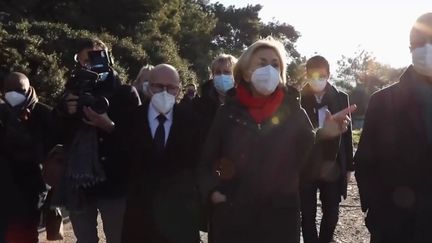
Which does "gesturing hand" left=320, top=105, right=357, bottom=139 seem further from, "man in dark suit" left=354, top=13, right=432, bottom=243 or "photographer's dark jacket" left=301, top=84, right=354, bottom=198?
"photographer's dark jacket" left=301, top=84, right=354, bottom=198

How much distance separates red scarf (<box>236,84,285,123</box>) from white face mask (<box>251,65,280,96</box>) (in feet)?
0.14

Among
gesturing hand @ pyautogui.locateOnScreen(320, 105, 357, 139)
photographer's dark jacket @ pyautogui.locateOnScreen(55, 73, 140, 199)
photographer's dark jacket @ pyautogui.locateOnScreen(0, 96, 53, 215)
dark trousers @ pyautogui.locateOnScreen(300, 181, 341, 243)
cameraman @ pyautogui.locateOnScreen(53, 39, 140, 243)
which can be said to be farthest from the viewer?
dark trousers @ pyautogui.locateOnScreen(300, 181, 341, 243)

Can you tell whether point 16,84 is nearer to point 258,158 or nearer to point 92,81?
point 92,81

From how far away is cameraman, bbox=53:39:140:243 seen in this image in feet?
14.9

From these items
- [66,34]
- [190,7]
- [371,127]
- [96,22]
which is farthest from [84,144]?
[190,7]

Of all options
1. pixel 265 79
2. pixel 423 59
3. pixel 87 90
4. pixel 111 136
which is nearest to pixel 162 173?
pixel 111 136

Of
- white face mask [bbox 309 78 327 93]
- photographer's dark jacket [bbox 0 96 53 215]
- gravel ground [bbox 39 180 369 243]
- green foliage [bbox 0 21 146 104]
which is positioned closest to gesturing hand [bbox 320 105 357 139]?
photographer's dark jacket [bbox 0 96 53 215]

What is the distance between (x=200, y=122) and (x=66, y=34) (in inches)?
438

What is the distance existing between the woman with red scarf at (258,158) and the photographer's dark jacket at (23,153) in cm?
165

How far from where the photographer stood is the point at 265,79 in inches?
153

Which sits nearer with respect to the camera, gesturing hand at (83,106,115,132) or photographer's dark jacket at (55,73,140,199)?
gesturing hand at (83,106,115,132)

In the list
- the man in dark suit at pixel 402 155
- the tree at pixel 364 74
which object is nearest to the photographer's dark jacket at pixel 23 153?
the man in dark suit at pixel 402 155

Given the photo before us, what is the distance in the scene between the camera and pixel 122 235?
4.54 metres

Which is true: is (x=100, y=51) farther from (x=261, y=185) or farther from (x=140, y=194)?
(x=261, y=185)
